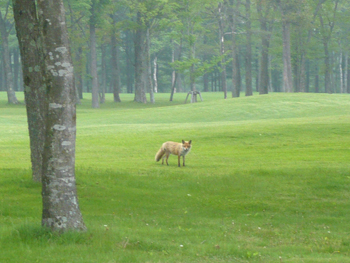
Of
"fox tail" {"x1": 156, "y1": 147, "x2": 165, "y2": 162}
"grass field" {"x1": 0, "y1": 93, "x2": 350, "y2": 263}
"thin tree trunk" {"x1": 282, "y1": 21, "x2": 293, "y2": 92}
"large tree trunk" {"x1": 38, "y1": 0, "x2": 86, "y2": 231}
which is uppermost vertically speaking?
"thin tree trunk" {"x1": 282, "y1": 21, "x2": 293, "y2": 92}

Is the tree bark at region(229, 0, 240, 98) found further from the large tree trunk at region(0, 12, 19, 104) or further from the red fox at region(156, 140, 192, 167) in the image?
the red fox at region(156, 140, 192, 167)

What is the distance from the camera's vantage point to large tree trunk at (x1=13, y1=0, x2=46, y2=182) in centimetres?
1245

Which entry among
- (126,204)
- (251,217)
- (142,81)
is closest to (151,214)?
(126,204)

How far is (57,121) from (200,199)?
5.93 meters

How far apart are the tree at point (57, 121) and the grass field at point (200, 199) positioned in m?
0.41

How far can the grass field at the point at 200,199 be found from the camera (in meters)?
8.05

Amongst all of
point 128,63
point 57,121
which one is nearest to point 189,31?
point 128,63

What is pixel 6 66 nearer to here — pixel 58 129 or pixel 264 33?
pixel 264 33

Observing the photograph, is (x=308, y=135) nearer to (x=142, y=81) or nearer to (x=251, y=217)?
(x=251, y=217)

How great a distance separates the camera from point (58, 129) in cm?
827

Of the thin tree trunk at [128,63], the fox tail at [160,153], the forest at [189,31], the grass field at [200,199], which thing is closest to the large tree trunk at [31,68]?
the grass field at [200,199]

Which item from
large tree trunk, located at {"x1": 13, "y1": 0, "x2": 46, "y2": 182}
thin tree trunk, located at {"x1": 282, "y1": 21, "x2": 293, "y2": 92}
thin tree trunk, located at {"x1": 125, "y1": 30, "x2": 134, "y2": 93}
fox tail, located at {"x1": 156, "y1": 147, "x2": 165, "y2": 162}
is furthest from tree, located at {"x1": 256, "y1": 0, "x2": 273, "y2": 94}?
large tree trunk, located at {"x1": 13, "y1": 0, "x2": 46, "y2": 182}

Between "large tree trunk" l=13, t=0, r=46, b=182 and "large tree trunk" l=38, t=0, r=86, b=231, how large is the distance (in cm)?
419

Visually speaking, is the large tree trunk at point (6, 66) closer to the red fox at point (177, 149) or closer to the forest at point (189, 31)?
the forest at point (189, 31)
